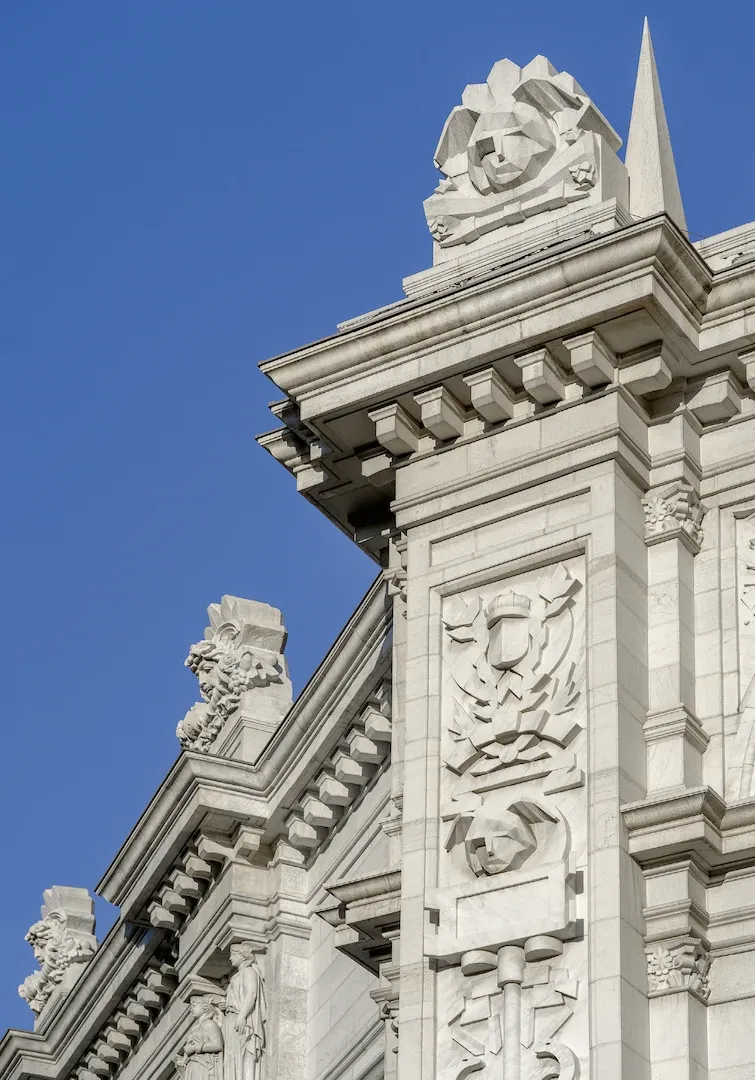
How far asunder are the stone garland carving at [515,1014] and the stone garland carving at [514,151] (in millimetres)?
6102

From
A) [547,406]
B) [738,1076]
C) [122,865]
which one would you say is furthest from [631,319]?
[122,865]

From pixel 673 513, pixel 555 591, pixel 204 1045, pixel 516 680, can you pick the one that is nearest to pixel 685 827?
pixel 516 680

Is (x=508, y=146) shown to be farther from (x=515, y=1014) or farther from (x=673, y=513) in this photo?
(x=515, y=1014)

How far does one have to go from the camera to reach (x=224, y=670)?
89.6 ft

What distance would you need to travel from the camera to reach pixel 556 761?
671 inches

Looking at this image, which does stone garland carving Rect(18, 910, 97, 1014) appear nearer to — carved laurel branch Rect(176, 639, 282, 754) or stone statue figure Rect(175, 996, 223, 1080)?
carved laurel branch Rect(176, 639, 282, 754)

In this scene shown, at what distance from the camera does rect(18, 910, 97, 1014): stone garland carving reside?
35656 mm

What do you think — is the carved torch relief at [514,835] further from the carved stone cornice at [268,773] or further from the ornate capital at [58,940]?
the ornate capital at [58,940]

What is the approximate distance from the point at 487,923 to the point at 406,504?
3701 millimetres

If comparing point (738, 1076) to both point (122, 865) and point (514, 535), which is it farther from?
point (122, 865)

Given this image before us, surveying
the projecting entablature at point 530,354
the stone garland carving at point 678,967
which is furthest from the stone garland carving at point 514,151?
the stone garland carving at point 678,967

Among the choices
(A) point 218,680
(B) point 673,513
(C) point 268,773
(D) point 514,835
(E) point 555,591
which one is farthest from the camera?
(A) point 218,680

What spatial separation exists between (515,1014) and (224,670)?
11434 mm

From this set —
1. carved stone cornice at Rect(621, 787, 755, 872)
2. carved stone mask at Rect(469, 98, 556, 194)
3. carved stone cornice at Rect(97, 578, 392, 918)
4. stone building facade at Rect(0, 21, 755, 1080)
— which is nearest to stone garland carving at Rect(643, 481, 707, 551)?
stone building facade at Rect(0, 21, 755, 1080)
